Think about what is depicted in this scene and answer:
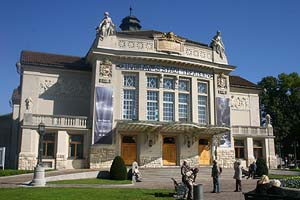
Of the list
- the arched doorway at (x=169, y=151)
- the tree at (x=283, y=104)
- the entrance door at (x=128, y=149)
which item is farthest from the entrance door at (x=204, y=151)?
the tree at (x=283, y=104)

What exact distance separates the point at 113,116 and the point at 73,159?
492 cm

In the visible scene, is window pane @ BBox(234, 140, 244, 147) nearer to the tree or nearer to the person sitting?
the tree

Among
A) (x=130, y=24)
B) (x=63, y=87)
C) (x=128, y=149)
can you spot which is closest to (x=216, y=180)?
(x=128, y=149)

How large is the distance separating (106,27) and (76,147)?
10963mm

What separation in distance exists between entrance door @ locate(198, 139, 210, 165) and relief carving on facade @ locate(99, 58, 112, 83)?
35.4 ft

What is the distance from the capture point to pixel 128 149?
3091cm

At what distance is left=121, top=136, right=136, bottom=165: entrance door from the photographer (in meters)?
30.6

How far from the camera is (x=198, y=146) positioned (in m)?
33.1

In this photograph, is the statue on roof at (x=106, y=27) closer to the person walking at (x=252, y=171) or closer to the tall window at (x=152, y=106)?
the tall window at (x=152, y=106)

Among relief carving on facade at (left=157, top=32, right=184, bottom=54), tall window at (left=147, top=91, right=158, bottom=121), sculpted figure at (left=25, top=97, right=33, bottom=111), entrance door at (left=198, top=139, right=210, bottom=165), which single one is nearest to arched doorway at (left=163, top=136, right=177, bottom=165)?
tall window at (left=147, top=91, right=158, bottom=121)

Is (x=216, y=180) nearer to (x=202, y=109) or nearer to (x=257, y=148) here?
(x=202, y=109)

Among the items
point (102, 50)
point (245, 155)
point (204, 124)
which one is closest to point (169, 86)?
point (204, 124)

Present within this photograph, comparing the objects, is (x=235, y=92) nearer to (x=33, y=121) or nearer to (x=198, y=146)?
(x=198, y=146)

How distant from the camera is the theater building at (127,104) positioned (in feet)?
95.7
